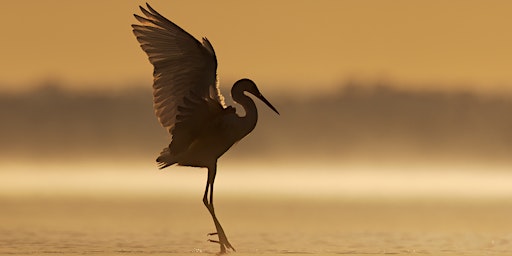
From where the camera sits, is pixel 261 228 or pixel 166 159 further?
pixel 261 228

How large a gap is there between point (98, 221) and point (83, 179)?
145 ft

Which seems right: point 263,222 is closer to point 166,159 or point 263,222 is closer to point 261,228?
point 261,228

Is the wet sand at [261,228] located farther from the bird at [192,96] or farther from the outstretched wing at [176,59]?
the outstretched wing at [176,59]

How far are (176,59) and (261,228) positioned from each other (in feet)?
18.7

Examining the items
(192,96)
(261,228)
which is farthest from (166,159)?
(261,228)

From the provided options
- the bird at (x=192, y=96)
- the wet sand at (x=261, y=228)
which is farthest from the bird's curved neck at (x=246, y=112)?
the wet sand at (x=261, y=228)

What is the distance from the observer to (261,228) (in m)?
32.9

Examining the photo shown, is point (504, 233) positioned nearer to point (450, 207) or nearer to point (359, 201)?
point (450, 207)

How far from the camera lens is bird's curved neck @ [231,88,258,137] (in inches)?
1097

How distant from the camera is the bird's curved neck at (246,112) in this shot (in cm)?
2788

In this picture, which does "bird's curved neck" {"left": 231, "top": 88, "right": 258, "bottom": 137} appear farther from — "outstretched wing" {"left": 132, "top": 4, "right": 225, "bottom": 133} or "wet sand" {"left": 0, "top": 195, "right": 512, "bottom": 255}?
"wet sand" {"left": 0, "top": 195, "right": 512, "bottom": 255}

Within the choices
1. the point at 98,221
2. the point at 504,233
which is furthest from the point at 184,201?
the point at 504,233

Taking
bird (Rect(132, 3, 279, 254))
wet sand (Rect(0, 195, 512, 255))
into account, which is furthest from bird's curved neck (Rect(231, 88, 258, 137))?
wet sand (Rect(0, 195, 512, 255))

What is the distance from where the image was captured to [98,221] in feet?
114
